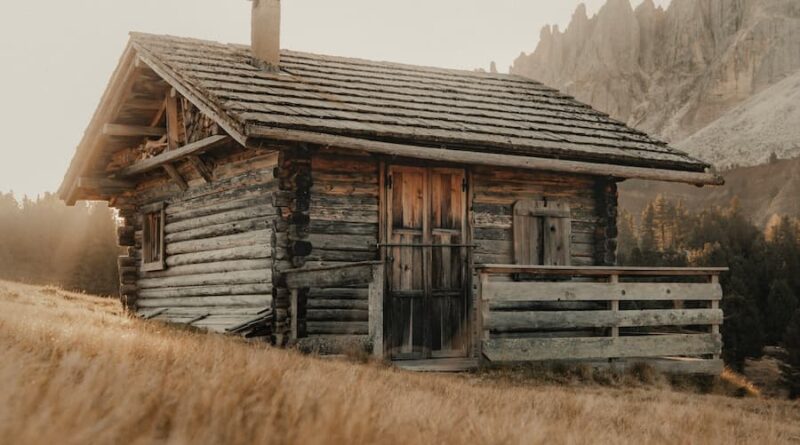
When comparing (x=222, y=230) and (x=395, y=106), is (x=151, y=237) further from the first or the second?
(x=395, y=106)

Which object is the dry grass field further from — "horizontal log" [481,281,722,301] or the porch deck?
"horizontal log" [481,281,722,301]

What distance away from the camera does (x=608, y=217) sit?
1277 cm

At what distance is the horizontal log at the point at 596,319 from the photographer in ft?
32.5

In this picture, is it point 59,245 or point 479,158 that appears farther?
point 59,245

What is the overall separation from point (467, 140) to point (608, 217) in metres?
3.15

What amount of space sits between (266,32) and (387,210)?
3959 millimetres

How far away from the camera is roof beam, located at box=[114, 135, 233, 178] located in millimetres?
10945

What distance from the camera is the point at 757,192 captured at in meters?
93.8

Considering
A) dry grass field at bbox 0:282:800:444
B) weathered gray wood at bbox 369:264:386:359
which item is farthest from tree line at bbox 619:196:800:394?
dry grass field at bbox 0:282:800:444

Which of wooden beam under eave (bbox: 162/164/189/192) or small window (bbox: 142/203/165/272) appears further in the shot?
small window (bbox: 142/203/165/272)

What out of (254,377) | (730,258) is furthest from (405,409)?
(730,258)

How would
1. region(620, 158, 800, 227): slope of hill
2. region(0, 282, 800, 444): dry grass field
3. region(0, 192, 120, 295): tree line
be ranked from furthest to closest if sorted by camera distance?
region(620, 158, 800, 227): slope of hill, region(0, 192, 120, 295): tree line, region(0, 282, 800, 444): dry grass field

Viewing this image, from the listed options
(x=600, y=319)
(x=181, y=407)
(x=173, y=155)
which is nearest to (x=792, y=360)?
(x=600, y=319)

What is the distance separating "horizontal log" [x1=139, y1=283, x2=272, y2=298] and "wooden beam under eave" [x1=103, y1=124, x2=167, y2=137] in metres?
2.70
